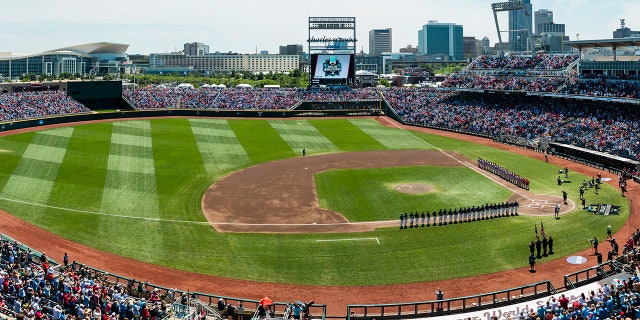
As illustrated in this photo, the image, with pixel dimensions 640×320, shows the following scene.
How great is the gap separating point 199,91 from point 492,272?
287 ft

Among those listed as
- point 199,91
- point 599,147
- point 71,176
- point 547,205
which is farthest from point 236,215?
point 199,91

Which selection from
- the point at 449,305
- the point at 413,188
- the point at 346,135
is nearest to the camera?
the point at 449,305

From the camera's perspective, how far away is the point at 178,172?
180ft

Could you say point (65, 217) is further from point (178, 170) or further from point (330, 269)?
point (330, 269)

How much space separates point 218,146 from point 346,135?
19.7m

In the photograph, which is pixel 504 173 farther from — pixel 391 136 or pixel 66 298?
pixel 66 298

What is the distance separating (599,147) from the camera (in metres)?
60.4

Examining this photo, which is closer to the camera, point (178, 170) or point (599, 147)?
point (178, 170)

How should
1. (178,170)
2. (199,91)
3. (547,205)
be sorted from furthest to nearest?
1. (199,91)
2. (178,170)
3. (547,205)

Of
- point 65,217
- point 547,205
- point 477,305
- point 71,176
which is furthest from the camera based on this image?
point 71,176

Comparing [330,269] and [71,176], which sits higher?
[71,176]

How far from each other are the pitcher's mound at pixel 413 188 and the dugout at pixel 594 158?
21.2m

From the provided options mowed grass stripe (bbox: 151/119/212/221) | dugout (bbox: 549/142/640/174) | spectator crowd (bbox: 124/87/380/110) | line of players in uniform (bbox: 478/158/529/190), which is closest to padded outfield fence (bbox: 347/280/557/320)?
mowed grass stripe (bbox: 151/119/212/221)

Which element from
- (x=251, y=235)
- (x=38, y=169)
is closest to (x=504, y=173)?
(x=251, y=235)
